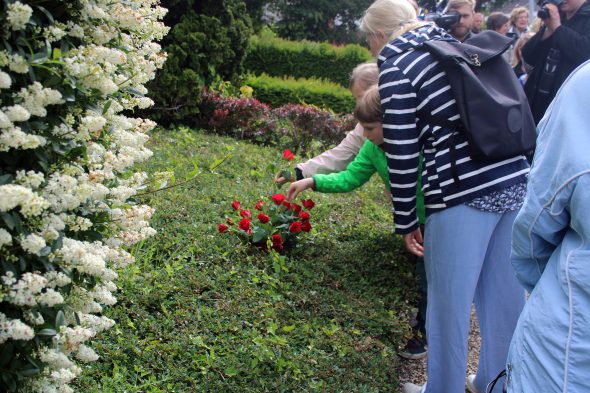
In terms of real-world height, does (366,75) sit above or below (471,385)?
above

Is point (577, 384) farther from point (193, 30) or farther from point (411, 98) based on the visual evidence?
point (193, 30)

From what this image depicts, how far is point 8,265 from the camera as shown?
1.51 metres

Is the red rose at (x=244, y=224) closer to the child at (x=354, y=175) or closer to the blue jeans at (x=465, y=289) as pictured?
the child at (x=354, y=175)

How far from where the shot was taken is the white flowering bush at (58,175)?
1469 mm

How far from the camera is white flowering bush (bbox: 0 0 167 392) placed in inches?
57.8

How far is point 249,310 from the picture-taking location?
3129 mm

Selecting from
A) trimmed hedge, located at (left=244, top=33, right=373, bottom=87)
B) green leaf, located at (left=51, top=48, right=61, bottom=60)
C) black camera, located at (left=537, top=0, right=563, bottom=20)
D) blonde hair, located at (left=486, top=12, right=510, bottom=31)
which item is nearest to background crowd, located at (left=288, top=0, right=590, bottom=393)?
green leaf, located at (left=51, top=48, right=61, bottom=60)

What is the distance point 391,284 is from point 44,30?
2649 millimetres

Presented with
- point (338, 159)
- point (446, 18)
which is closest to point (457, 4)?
point (446, 18)

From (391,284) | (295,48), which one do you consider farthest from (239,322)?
(295,48)

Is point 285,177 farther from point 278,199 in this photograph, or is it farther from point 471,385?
point 471,385

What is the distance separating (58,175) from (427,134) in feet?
5.32

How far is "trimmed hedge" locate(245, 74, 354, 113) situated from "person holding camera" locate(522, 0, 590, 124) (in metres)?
4.24

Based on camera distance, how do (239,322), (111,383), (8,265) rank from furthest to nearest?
(239,322), (111,383), (8,265)
